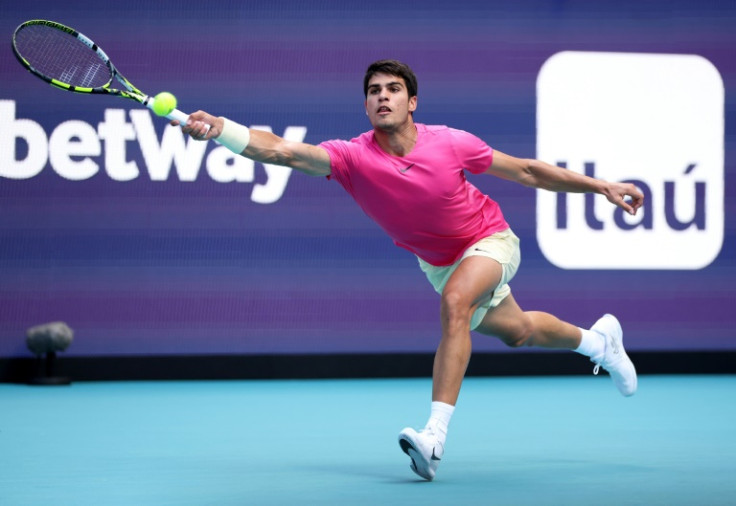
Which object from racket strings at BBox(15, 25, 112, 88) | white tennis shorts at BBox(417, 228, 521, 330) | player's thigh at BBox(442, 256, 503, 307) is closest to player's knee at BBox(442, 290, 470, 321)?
player's thigh at BBox(442, 256, 503, 307)

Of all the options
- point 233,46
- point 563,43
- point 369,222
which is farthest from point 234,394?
point 563,43

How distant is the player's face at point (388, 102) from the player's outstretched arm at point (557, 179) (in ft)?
1.36

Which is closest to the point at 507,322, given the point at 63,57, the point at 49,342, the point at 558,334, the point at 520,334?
the point at 520,334

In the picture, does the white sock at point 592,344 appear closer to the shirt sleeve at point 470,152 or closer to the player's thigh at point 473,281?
the player's thigh at point 473,281

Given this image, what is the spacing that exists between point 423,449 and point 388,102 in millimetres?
1290

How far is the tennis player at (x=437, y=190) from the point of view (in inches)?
158

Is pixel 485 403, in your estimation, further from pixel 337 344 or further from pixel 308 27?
pixel 308 27

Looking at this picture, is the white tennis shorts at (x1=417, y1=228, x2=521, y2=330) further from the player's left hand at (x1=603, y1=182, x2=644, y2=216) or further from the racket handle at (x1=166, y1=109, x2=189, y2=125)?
the racket handle at (x1=166, y1=109, x2=189, y2=125)

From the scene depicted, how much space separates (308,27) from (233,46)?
494 millimetres

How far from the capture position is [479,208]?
178 inches

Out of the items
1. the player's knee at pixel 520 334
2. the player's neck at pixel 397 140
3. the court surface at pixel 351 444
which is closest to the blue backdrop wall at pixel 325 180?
the court surface at pixel 351 444

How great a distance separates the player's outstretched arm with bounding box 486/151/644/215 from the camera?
173 inches

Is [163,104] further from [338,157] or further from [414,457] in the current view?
[414,457]

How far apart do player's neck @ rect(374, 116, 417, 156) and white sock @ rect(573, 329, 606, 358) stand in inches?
52.4
